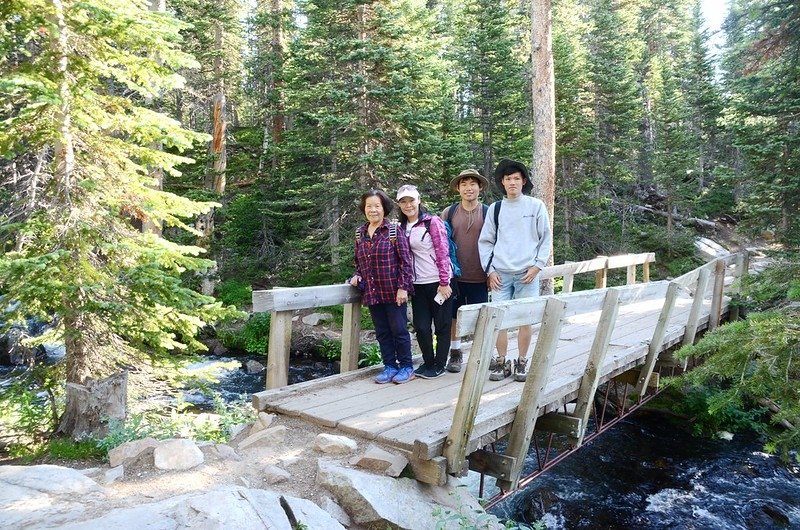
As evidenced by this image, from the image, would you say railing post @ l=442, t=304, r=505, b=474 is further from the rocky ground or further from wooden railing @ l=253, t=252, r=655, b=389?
wooden railing @ l=253, t=252, r=655, b=389

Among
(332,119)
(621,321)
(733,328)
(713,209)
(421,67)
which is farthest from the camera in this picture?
(713,209)

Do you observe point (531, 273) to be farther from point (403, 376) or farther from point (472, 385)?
point (472, 385)

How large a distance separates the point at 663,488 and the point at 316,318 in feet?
34.7

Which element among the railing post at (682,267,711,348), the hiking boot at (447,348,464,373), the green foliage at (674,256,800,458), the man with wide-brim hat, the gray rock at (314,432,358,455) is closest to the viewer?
the green foliage at (674,256,800,458)

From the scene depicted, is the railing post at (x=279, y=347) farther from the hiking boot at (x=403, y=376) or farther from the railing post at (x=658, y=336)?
the railing post at (x=658, y=336)

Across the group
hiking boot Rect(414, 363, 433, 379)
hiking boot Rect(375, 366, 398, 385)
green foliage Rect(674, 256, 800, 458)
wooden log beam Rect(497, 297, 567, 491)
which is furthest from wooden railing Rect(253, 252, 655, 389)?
green foliage Rect(674, 256, 800, 458)

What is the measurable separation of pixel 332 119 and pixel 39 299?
1004cm

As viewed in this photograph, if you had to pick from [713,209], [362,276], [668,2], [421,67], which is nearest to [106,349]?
[362,276]

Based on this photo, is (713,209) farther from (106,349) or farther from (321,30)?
(106,349)

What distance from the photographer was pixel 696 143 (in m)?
26.4

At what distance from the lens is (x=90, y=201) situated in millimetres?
5594

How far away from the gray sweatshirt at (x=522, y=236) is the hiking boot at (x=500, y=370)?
1.08 metres

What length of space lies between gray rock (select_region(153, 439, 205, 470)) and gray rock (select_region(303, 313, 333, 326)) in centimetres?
1191

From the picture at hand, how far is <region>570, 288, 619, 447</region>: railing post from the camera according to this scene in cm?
521
